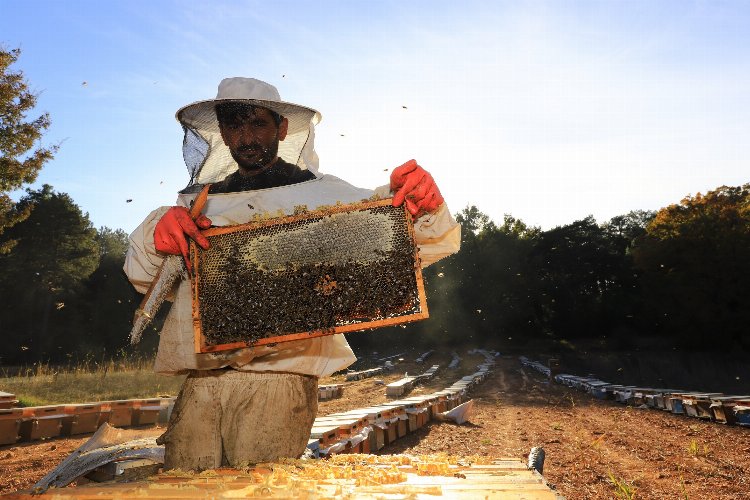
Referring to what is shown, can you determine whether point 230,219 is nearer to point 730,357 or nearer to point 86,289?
point 730,357

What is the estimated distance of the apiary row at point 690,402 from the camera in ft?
35.4

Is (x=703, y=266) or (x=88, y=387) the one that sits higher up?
(x=703, y=266)

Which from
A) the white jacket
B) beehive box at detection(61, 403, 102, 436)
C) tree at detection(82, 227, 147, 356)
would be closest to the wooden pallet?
the white jacket

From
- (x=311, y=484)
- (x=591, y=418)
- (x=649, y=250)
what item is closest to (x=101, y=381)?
(x=591, y=418)

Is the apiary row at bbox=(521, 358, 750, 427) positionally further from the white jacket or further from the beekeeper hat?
the beekeeper hat

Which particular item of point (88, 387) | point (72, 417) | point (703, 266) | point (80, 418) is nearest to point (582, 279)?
point (703, 266)

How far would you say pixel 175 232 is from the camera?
2.97 m

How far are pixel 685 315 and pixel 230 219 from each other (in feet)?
120

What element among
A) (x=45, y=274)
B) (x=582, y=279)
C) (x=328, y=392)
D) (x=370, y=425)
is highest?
(x=45, y=274)

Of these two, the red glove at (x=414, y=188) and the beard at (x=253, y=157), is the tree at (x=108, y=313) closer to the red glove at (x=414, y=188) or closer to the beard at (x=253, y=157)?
the beard at (x=253, y=157)

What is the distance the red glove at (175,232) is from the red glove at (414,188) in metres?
1.19

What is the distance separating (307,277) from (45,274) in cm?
4545

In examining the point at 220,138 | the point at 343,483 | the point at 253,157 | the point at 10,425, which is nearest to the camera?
Result: the point at 343,483

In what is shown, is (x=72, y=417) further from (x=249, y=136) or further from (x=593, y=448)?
(x=593, y=448)
